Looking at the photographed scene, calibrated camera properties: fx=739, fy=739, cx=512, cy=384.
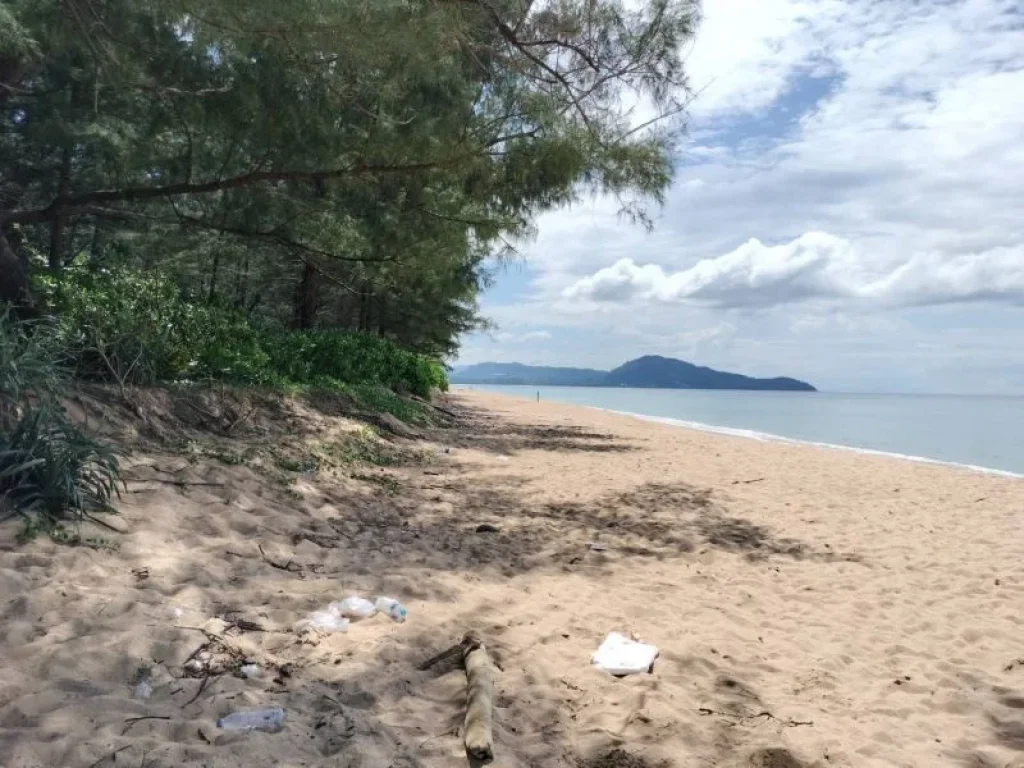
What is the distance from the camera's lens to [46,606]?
3029mm

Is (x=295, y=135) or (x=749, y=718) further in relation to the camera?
(x=295, y=135)

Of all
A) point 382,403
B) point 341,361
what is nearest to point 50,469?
point 382,403

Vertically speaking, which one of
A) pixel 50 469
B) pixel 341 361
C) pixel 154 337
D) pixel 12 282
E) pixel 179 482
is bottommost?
pixel 179 482

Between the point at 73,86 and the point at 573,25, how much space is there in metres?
6.66

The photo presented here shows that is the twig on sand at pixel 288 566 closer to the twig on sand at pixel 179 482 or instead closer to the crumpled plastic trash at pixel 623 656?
the twig on sand at pixel 179 482

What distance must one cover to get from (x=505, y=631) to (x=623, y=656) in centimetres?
60

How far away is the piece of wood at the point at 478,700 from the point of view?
2.45 m

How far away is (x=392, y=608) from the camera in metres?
3.75

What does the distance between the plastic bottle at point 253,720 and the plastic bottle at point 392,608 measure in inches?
46.4

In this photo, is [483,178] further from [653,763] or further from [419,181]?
[653,763]

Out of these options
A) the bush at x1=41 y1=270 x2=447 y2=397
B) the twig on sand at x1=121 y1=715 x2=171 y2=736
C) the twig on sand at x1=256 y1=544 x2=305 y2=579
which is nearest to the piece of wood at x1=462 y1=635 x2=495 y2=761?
the twig on sand at x1=121 y1=715 x2=171 y2=736

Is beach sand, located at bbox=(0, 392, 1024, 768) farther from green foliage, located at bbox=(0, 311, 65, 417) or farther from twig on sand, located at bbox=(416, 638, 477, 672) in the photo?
green foliage, located at bbox=(0, 311, 65, 417)

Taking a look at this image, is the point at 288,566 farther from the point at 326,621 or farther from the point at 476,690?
Answer: the point at 476,690

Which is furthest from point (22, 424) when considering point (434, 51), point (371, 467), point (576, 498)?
point (576, 498)
